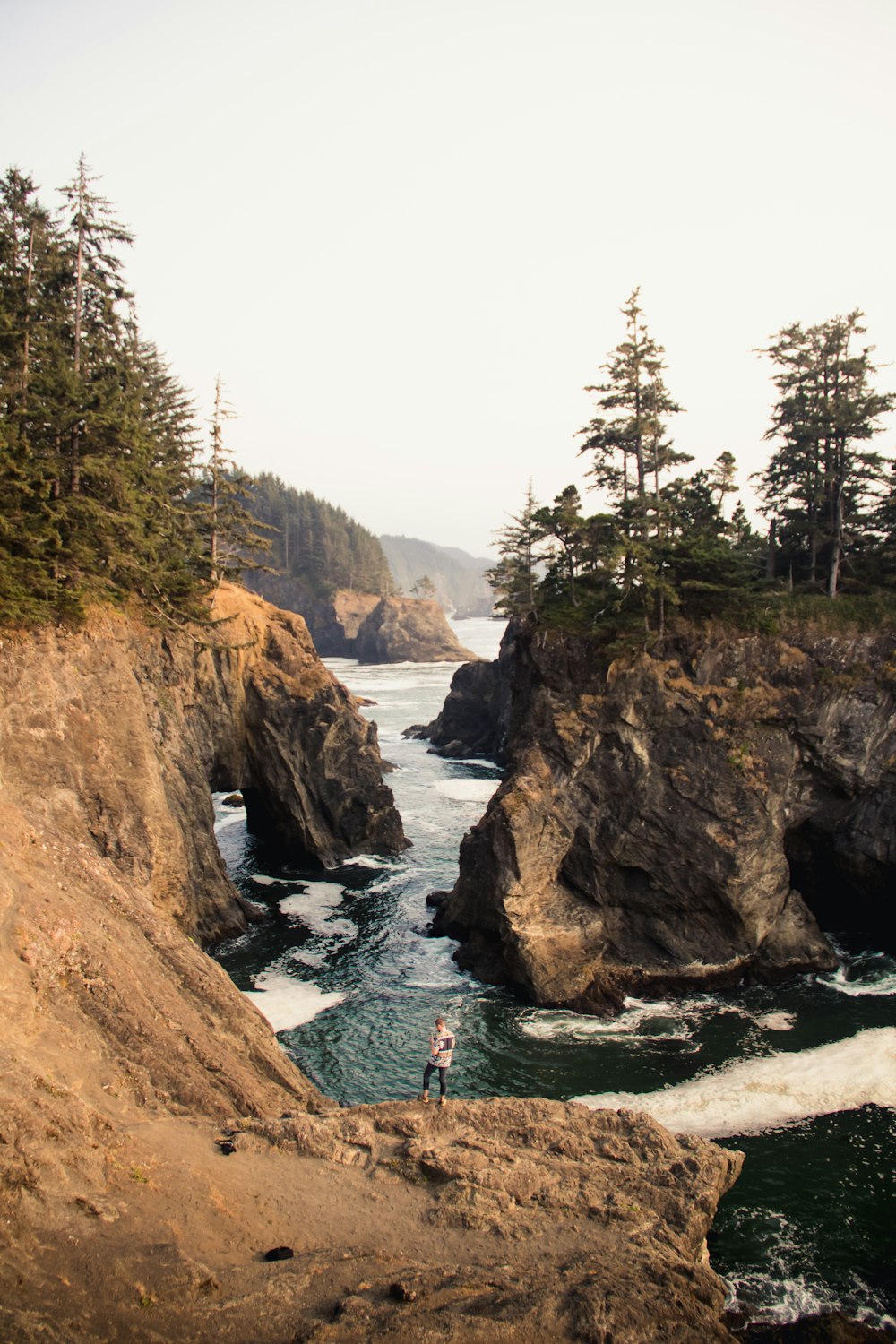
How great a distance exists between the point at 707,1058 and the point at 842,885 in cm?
1409

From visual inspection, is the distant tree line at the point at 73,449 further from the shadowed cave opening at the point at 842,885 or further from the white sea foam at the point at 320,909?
the shadowed cave opening at the point at 842,885

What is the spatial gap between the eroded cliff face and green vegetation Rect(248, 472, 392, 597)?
121 m

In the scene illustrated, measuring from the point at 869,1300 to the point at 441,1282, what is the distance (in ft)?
34.7

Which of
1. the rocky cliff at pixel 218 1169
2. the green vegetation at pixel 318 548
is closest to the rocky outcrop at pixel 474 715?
the rocky cliff at pixel 218 1169

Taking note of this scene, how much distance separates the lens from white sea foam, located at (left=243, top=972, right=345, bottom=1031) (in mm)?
27906

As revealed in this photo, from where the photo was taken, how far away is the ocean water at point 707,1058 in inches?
709

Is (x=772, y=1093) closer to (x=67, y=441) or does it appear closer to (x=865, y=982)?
(x=865, y=982)

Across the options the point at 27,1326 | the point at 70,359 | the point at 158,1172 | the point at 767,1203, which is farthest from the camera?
the point at 70,359

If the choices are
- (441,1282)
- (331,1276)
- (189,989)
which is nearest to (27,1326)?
(331,1276)

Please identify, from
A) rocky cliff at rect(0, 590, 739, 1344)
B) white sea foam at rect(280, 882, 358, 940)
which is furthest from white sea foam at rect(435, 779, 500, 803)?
rocky cliff at rect(0, 590, 739, 1344)

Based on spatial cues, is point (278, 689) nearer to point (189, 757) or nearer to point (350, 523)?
point (189, 757)

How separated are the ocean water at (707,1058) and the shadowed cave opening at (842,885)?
0.90m

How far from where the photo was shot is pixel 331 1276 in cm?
1162

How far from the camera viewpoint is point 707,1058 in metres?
25.4
